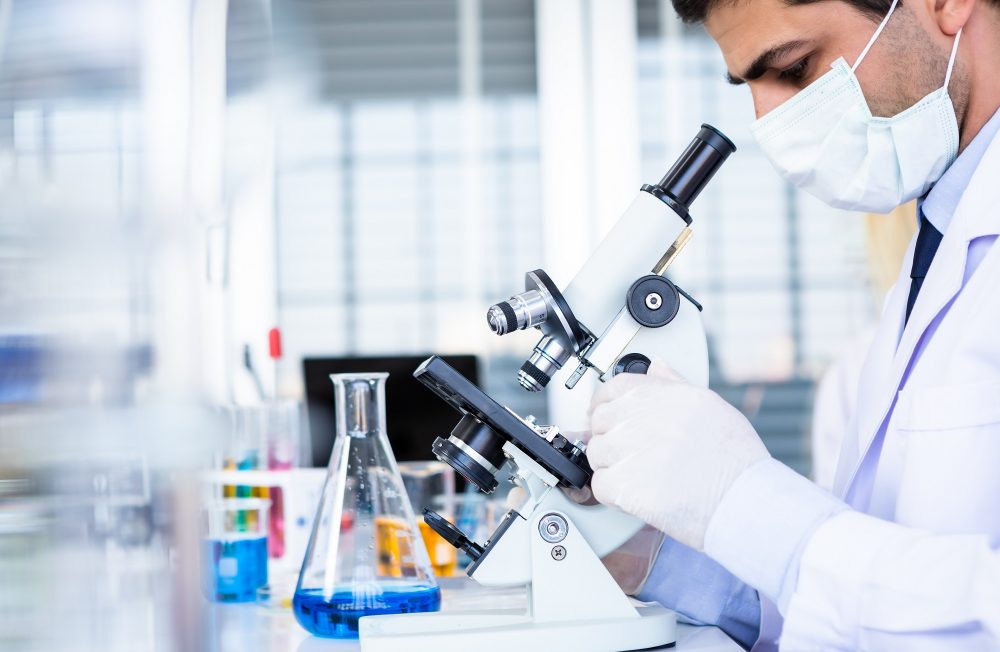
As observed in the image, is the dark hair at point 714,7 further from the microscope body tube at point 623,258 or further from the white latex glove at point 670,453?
the white latex glove at point 670,453

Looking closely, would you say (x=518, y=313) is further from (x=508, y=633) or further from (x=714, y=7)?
(x=714, y=7)

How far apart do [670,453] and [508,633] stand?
0.23 m

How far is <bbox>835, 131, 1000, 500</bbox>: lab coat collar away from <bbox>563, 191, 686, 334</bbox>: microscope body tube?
0.97 ft

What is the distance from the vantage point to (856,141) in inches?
47.4

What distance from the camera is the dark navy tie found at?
124cm

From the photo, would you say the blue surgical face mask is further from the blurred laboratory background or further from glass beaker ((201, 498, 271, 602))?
the blurred laboratory background

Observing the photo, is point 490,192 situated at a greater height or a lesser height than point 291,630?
greater

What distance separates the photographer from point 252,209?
296cm

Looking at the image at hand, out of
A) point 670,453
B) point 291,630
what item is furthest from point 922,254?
point 291,630

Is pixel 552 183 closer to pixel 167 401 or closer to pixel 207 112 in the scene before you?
pixel 207 112

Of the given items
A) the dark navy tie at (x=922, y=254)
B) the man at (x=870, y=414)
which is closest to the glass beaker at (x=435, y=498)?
the man at (x=870, y=414)

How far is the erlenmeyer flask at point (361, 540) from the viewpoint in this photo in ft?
3.64

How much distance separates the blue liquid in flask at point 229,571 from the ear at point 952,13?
1.13 meters

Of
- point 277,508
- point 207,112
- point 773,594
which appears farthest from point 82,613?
point 207,112
